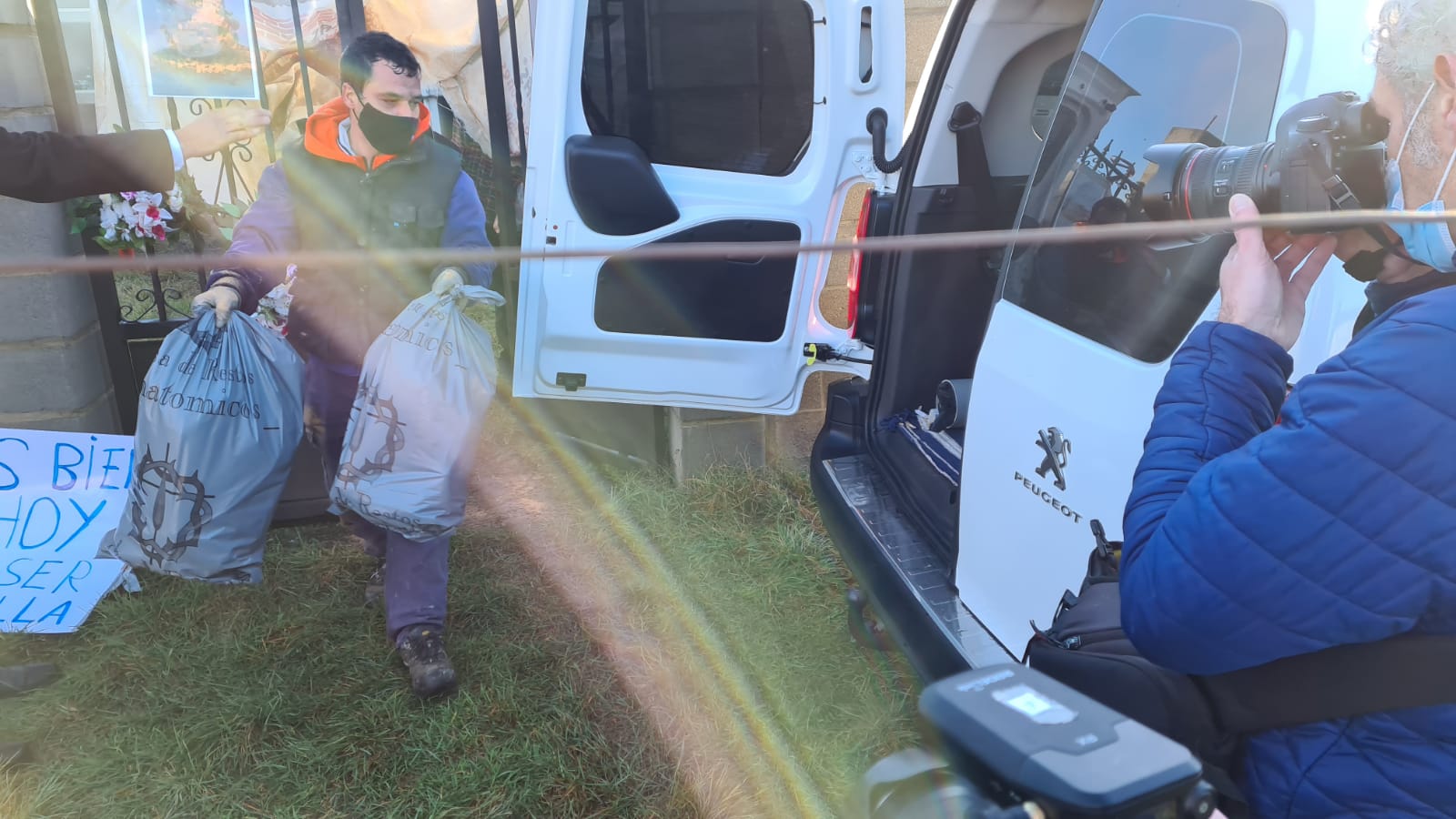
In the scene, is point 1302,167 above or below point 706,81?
below

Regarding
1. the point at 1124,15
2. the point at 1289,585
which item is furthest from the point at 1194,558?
the point at 1124,15

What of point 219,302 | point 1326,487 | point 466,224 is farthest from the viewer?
point 466,224

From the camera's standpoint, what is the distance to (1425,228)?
96 centimetres

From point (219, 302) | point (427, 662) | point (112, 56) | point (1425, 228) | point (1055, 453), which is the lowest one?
point (427, 662)

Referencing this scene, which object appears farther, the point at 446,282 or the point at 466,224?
the point at 466,224

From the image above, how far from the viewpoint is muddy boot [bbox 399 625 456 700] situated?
8.41 feet

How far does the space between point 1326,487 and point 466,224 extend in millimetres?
2245

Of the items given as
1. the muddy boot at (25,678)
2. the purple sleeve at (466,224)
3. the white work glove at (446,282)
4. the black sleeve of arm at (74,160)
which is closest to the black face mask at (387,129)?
the purple sleeve at (466,224)

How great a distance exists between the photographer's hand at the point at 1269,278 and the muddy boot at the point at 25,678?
10.3 feet

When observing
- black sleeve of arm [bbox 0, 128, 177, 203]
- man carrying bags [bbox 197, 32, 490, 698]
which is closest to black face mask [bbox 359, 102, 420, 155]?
man carrying bags [bbox 197, 32, 490, 698]

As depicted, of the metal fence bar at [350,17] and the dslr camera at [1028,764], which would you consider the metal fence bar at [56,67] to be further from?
the dslr camera at [1028,764]

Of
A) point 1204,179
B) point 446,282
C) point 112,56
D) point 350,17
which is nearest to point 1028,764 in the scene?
point 1204,179

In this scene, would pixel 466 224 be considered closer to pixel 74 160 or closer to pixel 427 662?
pixel 74 160

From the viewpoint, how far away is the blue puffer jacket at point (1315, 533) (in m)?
0.88
